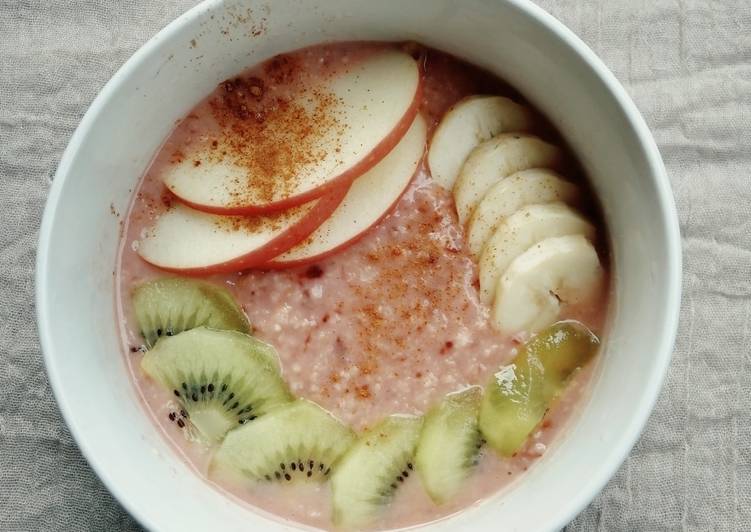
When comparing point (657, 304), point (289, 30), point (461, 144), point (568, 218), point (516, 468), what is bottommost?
point (516, 468)

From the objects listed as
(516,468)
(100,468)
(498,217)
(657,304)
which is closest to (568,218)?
(498,217)

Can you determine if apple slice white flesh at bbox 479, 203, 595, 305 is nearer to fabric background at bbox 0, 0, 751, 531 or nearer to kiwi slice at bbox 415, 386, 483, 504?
kiwi slice at bbox 415, 386, 483, 504

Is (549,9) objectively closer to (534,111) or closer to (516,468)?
(534,111)

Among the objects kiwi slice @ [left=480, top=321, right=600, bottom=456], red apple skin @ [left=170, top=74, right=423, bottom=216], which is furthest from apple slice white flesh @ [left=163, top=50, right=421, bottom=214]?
kiwi slice @ [left=480, top=321, right=600, bottom=456]

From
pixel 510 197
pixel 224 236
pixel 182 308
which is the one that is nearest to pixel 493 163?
pixel 510 197

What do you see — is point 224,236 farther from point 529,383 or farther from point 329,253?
point 529,383

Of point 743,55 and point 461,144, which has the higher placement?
point 743,55

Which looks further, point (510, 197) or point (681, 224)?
point (681, 224)
